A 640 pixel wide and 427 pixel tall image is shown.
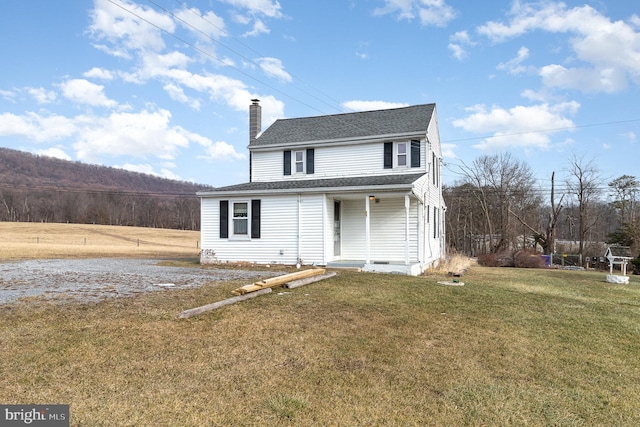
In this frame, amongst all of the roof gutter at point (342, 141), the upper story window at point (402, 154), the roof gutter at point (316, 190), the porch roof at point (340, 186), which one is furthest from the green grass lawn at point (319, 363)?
the roof gutter at point (342, 141)

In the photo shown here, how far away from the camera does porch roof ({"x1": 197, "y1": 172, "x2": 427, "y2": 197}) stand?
13.8m

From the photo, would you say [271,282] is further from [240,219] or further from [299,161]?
[299,161]

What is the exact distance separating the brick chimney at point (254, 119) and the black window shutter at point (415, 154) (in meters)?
7.92

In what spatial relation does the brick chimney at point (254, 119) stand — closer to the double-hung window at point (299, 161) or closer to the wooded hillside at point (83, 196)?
the double-hung window at point (299, 161)

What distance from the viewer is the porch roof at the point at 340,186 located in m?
13.8

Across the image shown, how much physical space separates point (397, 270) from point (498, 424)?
404 inches

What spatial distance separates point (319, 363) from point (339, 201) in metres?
11.9

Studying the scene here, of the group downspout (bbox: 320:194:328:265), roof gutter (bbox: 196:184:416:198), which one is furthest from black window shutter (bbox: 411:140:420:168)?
downspout (bbox: 320:194:328:265)

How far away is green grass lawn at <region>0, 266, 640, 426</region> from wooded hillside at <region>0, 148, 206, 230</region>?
8060 cm

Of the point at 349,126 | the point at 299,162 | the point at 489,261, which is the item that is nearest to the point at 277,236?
the point at 299,162

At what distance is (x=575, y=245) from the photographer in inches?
1412

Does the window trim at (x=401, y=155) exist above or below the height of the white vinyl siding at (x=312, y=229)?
above

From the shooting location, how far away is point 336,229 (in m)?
16.1

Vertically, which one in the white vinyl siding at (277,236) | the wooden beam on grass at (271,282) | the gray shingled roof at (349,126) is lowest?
the wooden beam on grass at (271,282)
